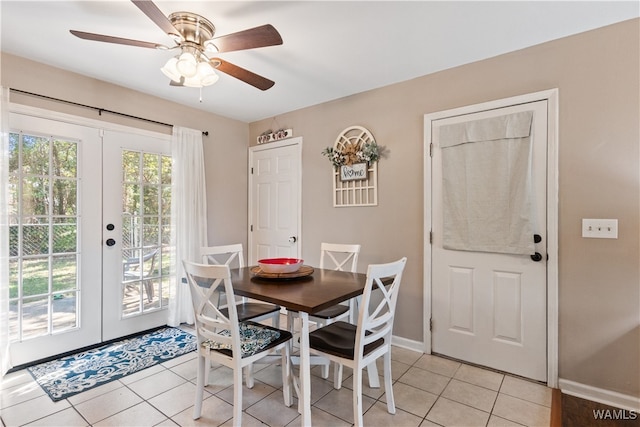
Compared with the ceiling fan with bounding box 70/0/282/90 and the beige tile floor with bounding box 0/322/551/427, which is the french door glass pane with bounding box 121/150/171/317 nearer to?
the beige tile floor with bounding box 0/322/551/427

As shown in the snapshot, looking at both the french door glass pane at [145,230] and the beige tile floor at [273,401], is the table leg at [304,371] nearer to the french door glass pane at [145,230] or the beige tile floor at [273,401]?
the beige tile floor at [273,401]

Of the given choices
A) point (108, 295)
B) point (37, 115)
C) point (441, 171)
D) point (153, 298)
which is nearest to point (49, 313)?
point (108, 295)

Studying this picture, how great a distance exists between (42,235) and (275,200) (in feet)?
7.24

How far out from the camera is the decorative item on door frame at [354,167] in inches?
120

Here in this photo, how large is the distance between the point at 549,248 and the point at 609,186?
527 millimetres

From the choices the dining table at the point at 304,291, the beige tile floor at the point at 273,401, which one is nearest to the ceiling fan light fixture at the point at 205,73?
the dining table at the point at 304,291

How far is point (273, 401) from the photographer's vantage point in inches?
80.6

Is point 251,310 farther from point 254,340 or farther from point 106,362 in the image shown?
point 106,362

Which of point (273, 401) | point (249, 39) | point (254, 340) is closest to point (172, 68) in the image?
point (249, 39)

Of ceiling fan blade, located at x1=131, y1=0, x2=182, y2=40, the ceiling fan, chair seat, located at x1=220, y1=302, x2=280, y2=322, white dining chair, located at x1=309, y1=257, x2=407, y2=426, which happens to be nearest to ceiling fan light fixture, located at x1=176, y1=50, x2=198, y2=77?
the ceiling fan

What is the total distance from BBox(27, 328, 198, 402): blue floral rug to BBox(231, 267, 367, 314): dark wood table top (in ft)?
3.63

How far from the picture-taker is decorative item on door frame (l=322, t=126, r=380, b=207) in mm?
3055

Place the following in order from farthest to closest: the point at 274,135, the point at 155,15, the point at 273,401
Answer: the point at 274,135
the point at 273,401
the point at 155,15

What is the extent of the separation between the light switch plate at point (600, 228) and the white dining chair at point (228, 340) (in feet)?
6.85
